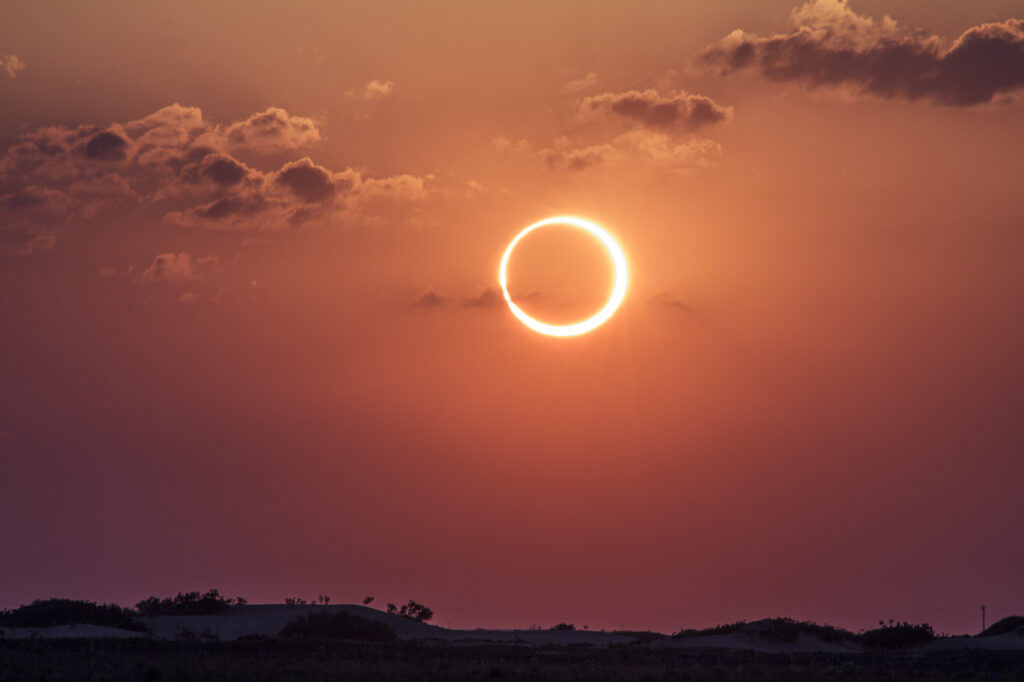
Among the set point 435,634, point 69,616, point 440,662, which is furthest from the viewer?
point 435,634

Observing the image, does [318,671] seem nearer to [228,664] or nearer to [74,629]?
[228,664]

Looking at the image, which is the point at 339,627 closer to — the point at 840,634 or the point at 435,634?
the point at 435,634

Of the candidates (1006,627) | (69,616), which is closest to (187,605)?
(69,616)

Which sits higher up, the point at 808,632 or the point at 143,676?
the point at 808,632

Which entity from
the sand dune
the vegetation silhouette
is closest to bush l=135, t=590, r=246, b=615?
the sand dune

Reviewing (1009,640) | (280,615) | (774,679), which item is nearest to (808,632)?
(1009,640)

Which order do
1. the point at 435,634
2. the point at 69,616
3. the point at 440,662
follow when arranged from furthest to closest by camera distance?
the point at 435,634, the point at 69,616, the point at 440,662
